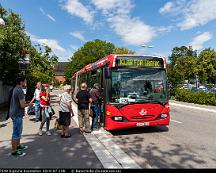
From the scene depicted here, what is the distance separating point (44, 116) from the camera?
9.38 m

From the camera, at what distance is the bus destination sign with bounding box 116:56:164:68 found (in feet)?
31.2

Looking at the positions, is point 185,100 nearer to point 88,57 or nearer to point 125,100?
point 125,100

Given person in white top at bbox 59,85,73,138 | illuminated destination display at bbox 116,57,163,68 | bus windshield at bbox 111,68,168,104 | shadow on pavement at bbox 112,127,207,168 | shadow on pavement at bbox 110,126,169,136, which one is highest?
illuminated destination display at bbox 116,57,163,68

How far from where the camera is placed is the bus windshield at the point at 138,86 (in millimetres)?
9281

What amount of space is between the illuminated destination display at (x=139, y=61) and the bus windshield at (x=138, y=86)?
186 millimetres

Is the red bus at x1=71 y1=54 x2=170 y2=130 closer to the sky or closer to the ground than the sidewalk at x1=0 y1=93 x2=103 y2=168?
closer to the sky

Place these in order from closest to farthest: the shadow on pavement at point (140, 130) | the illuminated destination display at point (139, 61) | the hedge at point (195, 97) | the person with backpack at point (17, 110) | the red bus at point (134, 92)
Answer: the person with backpack at point (17, 110) → the red bus at point (134, 92) → the illuminated destination display at point (139, 61) → the shadow on pavement at point (140, 130) → the hedge at point (195, 97)

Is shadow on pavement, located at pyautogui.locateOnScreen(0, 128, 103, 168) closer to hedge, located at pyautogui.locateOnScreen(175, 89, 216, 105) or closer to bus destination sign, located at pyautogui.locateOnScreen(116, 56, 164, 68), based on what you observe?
bus destination sign, located at pyautogui.locateOnScreen(116, 56, 164, 68)

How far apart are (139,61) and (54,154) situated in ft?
15.3

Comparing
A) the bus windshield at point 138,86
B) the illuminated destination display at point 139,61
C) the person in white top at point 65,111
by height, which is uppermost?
the illuminated destination display at point 139,61

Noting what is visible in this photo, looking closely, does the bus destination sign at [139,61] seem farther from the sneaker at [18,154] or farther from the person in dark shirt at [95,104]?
the sneaker at [18,154]

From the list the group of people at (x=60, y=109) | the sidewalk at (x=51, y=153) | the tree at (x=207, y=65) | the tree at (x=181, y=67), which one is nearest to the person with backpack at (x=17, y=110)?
the group of people at (x=60, y=109)

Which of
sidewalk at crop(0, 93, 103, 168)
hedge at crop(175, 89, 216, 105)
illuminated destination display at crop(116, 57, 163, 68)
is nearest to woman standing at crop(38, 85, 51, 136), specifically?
sidewalk at crop(0, 93, 103, 168)

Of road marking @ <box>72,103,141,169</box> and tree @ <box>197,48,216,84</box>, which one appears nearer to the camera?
road marking @ <box>72,103,141,169</box>
